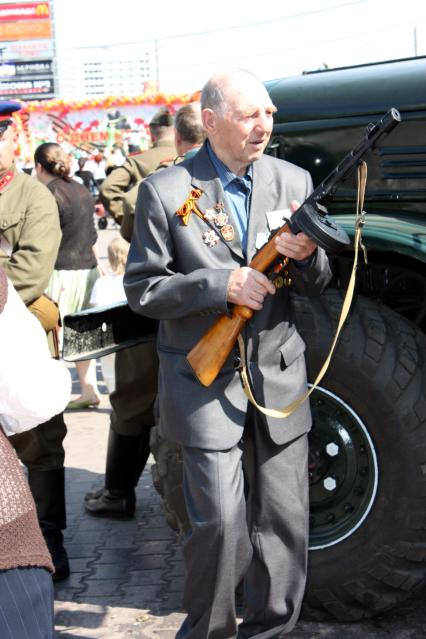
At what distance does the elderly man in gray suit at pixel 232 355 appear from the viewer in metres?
3.19

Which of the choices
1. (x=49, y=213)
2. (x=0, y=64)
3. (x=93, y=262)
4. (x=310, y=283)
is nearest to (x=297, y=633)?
(x=310, y=283)

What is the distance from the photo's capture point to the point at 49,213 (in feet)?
14.8

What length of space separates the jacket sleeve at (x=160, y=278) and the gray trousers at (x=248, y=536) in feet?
1.35

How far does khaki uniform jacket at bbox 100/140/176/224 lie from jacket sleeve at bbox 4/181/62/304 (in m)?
1.71

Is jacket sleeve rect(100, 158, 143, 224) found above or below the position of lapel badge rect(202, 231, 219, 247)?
below

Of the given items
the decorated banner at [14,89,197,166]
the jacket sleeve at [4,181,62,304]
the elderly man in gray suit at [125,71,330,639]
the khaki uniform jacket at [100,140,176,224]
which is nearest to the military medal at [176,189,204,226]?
→ the elderly man in gray suit at [125,71,330,639]

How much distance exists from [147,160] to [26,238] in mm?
1922

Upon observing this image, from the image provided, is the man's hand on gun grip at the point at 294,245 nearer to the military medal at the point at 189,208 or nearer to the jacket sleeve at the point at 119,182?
the military medal at the point at 189,208

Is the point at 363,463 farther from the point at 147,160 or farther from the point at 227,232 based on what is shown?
the point at 147,160

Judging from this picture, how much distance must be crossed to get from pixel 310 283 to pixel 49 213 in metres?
1.57

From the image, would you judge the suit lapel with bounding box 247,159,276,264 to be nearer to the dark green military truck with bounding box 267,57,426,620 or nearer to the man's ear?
the man's ear

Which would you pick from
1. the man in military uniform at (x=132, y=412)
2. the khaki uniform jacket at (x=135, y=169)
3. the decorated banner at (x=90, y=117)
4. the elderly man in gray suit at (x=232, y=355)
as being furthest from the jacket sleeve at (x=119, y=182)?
the decorated banner at (x=90, y=117)

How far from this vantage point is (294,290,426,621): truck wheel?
3660 millimetres

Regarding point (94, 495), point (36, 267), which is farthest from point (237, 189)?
point (94, 495)
